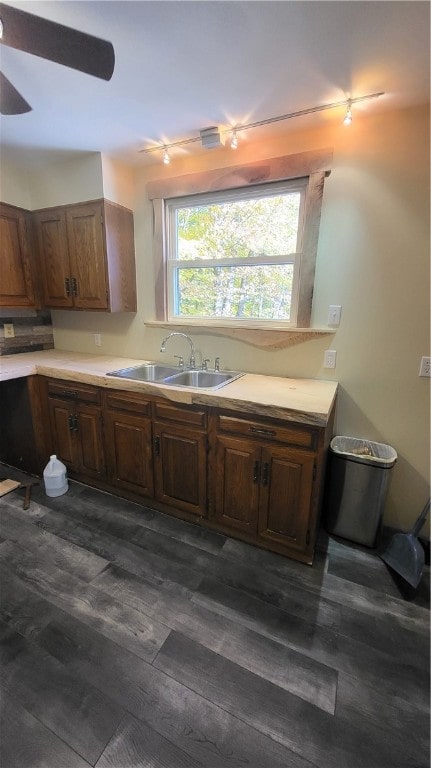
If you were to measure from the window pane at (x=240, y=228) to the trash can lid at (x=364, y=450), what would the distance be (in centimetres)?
132

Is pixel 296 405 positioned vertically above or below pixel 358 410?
above

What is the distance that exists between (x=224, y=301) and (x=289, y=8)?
146 cm

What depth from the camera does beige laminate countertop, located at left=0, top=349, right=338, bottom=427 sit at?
1.60m

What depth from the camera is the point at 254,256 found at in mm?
2197

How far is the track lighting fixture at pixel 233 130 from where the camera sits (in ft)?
5.32

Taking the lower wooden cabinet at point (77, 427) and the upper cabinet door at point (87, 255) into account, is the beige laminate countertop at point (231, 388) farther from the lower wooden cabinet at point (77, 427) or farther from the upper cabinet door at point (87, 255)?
the upper cabinet door at point (87, 255)

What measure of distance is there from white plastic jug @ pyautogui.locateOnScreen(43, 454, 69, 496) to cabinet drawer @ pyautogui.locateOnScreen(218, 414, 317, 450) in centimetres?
139

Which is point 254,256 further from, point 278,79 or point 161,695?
point 161,695

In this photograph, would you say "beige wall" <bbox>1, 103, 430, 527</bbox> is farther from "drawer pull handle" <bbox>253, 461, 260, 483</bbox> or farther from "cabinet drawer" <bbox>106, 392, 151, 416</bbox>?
"cabinet drawer" <bbox>106, 392, 151, 416</bbox>

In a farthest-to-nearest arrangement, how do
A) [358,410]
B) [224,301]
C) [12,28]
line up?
[224,301]
[358,410]
[12,28]

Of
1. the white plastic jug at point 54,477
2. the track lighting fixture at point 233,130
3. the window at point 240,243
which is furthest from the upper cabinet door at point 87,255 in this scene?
the white plastic jug at point 54,477

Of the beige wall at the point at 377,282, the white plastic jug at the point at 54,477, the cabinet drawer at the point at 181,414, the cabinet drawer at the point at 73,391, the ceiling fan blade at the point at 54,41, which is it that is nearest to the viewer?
the ceiling fan blade at the point at 54,41

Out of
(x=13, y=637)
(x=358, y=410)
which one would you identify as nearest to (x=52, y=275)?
(x=13, y=637)

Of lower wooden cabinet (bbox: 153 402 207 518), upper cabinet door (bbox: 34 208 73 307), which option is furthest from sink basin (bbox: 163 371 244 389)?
upper cabinet door (bbox: 34 208 73 307)
